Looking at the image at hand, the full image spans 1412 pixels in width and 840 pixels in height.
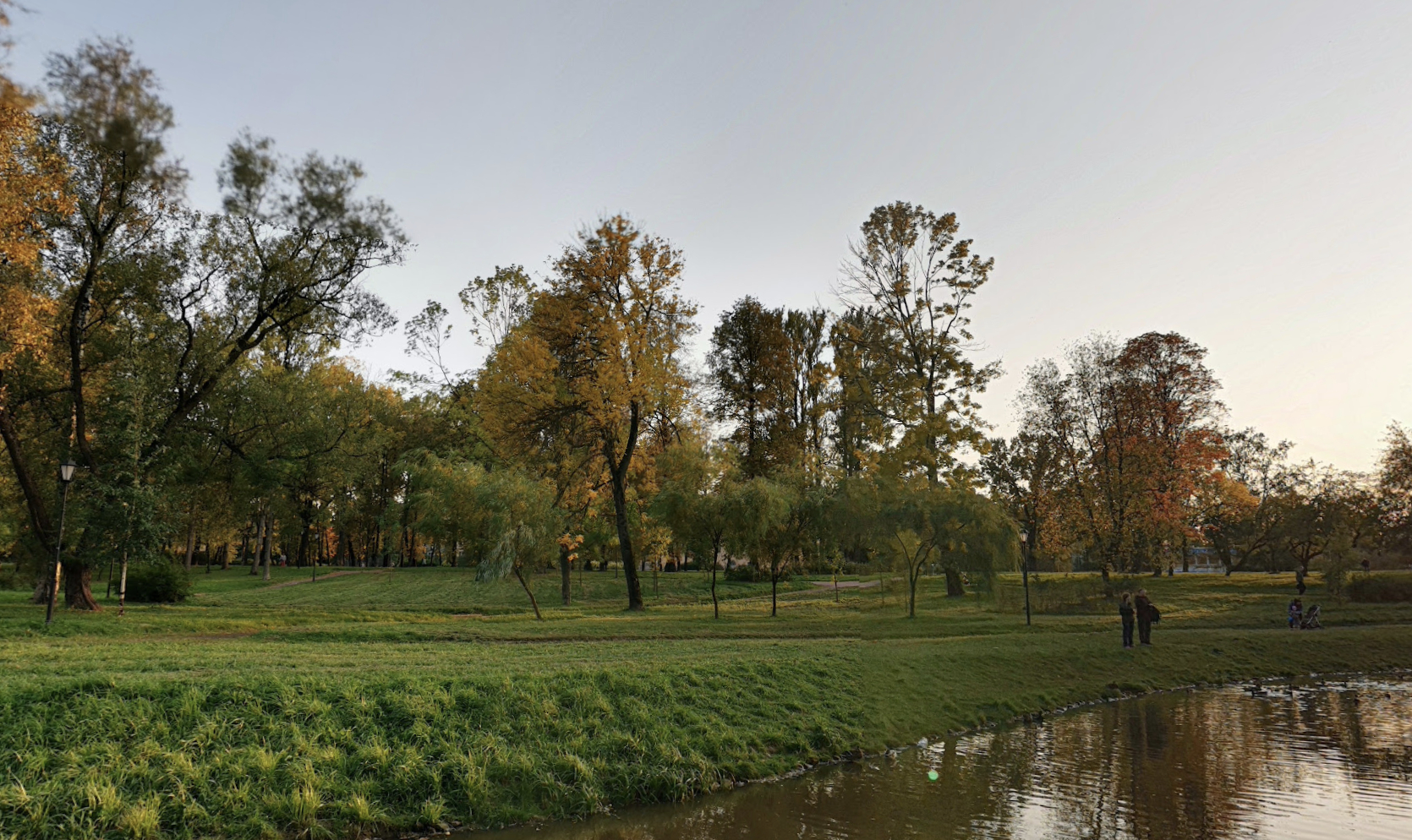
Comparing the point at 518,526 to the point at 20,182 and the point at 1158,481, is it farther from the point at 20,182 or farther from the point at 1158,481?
the point at 1158,481

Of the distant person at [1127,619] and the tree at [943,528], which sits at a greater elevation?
the tree at [943,528]

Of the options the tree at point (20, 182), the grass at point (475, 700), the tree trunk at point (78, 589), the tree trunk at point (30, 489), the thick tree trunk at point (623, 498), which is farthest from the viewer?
the thick tree trunk at point (623, 498)

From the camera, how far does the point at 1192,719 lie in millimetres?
15055

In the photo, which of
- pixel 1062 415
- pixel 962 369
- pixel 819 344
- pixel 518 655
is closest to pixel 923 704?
pixel 518 655

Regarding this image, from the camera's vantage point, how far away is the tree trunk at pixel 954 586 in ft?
108

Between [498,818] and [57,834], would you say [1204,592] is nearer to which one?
[498,818]

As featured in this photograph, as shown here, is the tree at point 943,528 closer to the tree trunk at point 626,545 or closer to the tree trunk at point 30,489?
the tree trunk at point 626,545

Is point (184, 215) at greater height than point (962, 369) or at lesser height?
greater

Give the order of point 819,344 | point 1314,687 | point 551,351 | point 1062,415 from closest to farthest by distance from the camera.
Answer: point 1314,687 < point 551,351 < point 1062,415 < point 819,344

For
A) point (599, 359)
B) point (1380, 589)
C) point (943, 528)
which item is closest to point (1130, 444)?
point (1380, 589)

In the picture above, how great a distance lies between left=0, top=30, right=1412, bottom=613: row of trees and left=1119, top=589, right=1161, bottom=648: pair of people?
5295 millimetres

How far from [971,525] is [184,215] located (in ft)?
92.0

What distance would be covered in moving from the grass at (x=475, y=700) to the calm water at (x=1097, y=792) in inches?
39.5

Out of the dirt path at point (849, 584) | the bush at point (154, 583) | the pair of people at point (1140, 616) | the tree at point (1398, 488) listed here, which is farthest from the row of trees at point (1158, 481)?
the bush at point (154, 583)
